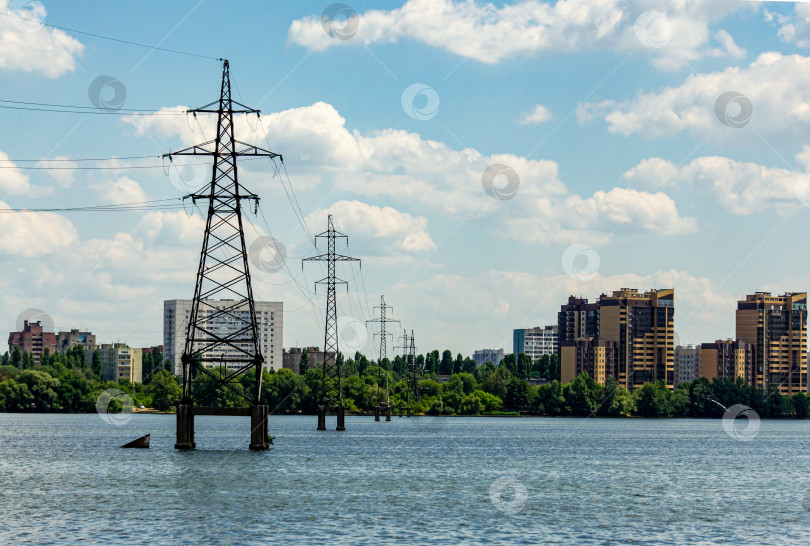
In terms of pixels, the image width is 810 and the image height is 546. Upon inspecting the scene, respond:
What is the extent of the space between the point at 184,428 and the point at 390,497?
28.2m

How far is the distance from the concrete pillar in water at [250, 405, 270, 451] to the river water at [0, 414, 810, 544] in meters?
2.29

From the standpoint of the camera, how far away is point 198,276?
84.3 meters

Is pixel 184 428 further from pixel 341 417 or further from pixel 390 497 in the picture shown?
pixel 341 417

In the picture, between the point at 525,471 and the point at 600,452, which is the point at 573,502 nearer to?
the point at 525,471

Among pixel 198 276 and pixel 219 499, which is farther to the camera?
pixel 198 276

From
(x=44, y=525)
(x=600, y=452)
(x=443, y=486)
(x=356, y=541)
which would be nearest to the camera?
(x=356, y=541)

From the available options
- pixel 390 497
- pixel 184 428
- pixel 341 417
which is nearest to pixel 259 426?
pixel 184 428

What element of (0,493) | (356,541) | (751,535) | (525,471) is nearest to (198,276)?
(0,493)

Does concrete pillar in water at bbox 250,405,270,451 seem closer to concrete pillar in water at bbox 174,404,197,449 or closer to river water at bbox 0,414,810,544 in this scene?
river water at bbox 0,414,810,544

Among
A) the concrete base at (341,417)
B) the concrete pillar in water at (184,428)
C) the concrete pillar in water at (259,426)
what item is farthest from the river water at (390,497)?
the concrete base at (341,417)

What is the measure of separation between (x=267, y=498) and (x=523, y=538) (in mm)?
21154

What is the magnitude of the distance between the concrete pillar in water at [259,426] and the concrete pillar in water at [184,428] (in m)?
5.18

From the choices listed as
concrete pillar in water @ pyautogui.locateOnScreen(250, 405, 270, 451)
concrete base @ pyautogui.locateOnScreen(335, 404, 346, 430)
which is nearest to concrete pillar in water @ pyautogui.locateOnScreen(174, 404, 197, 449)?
concrete pillar in water @ pyautogui.locateOnScreen(250, 405, 270, 451)

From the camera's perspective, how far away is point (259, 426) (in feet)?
294
